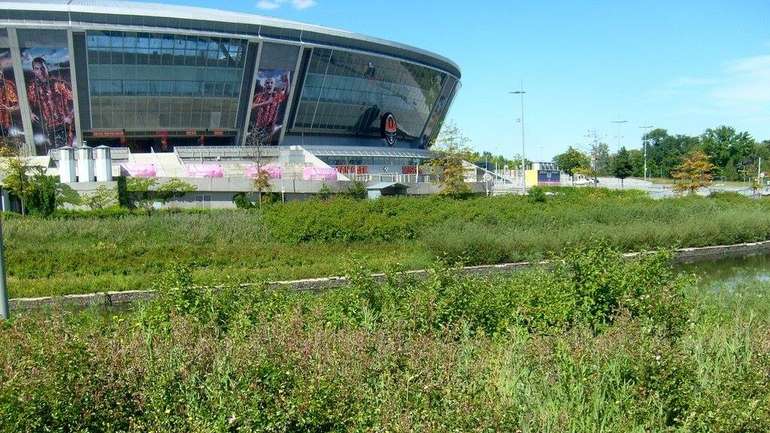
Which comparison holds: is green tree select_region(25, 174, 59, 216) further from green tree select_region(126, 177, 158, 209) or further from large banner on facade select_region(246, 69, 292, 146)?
large banner on facade select_region(246, 69, 292, 146)

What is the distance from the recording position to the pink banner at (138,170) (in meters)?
42.1

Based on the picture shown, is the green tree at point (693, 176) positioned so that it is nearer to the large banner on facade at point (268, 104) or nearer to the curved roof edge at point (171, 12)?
the curved roof edge at point (171, 12)

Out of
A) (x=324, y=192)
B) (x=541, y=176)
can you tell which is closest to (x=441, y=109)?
(x=541, y=176)

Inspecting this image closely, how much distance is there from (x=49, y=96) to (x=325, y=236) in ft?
101

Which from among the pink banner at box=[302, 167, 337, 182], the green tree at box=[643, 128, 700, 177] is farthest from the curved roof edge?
the green tree at box=[643, 128, 700, 177]

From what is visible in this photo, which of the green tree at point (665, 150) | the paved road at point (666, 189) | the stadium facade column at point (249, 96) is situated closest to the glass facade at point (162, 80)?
the stadium facade column at point (249, 96)

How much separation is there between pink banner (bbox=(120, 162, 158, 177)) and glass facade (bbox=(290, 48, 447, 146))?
15439 mm

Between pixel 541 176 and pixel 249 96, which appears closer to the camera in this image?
pixel 249 96

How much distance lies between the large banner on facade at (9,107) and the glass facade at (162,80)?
4.74 meters

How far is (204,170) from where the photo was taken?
46.3m

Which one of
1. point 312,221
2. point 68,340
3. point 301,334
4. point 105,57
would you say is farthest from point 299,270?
point 105,57

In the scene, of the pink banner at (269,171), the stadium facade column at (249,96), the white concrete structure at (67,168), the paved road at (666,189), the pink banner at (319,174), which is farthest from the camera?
the paved road at (666,189)

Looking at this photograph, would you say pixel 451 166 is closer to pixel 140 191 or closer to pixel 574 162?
pixel 140 191

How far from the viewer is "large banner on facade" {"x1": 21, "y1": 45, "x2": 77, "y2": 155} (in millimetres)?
48250
